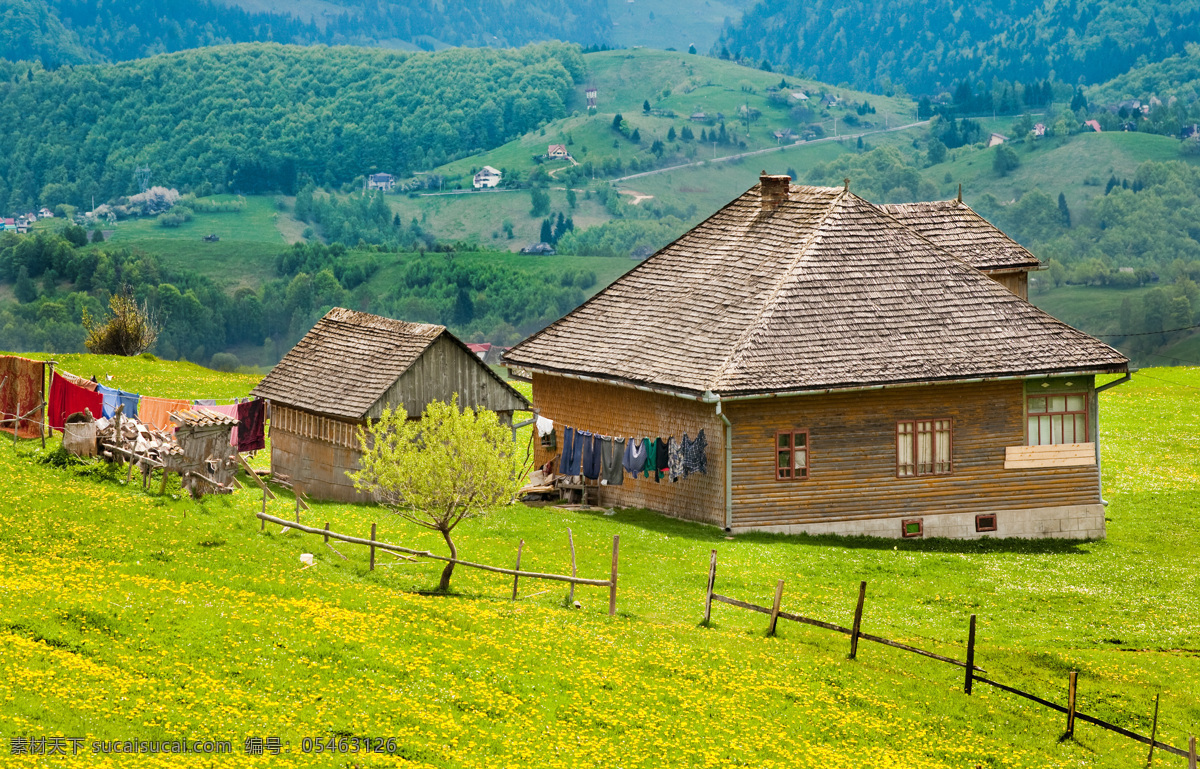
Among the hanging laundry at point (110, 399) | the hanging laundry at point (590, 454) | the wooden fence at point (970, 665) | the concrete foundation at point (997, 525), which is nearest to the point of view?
the wooden fence at point (970, 665)

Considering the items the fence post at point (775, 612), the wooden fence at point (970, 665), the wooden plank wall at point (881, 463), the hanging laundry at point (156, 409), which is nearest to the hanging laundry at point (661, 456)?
the wooden plank wall at point (881, 463)

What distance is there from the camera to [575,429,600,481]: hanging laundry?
4178cm

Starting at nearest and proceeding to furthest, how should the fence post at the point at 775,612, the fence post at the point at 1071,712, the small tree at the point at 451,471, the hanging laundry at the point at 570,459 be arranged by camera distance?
the fence post at the point at 1071,712
the small tree at the point at 451,471
the fence post at the point at 775,612
the hanging laundry at the point at 570,459

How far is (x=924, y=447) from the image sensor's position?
4106cm

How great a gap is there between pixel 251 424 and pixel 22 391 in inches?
338

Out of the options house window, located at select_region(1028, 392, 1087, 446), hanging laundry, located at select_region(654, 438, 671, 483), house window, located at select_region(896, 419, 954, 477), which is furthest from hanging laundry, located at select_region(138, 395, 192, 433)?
house window, located at select_region(1028, 392, 1087, 446)

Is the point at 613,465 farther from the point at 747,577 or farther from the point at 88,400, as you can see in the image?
the point at 88,400

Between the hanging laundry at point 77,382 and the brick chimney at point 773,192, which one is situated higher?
the brick chimney at point 773,192

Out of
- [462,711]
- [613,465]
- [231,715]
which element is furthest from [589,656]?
[613,465]

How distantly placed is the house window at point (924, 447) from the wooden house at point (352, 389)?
40.6 ft

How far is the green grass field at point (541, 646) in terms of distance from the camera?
22344mm

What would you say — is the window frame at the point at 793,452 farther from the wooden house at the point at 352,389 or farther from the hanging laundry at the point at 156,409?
the hanging laundry at the point at 156,409

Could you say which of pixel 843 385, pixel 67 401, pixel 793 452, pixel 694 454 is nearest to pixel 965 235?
pixel 843 385

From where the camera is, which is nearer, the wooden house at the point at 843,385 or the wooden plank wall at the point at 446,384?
the wooden house at the point at 843,385
